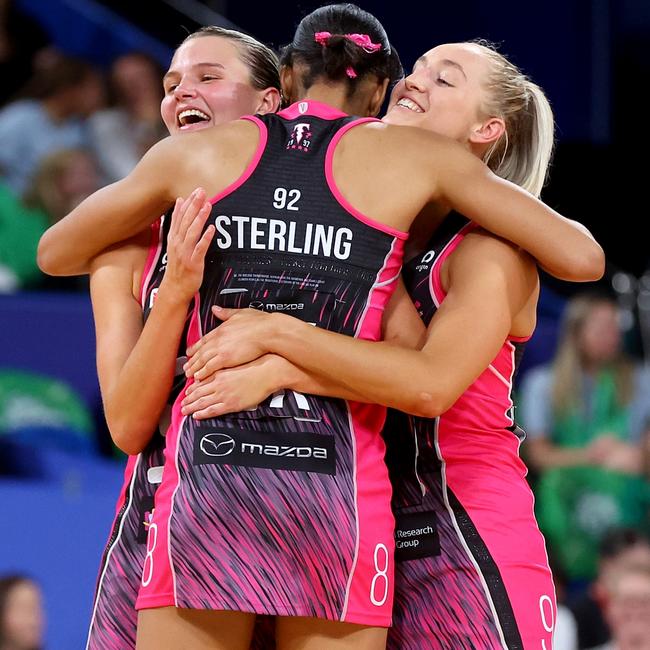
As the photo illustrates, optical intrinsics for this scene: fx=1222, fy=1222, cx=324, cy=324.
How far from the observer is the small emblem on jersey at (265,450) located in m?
2.10

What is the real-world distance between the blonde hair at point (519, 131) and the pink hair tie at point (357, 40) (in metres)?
0.46

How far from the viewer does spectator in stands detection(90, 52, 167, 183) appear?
5.89 meters

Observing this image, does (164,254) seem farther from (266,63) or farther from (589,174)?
(589,174)

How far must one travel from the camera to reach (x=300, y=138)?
87.7 inches

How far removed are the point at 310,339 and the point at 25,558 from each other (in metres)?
2.98

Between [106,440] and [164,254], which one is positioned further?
[106,440]

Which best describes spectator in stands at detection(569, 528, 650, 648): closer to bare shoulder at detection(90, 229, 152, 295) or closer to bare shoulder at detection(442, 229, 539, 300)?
bare shoulder at detection(442, 229, 539, 300)

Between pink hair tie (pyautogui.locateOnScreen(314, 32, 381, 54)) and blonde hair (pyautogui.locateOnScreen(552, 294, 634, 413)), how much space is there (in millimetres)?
3470

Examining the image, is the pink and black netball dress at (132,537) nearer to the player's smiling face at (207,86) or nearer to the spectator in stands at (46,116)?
the player's smiling face at (207,86)

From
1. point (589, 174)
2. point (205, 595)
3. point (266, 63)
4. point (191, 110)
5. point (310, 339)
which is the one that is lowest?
point (205, 595)

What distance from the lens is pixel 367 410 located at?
226 centimetres

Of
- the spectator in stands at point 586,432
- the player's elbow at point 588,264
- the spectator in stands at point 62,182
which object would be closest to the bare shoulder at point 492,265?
the player's elbow at point 588,264

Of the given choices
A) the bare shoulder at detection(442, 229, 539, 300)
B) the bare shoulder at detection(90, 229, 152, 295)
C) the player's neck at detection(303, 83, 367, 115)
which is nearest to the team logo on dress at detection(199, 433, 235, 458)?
the bare shoulder at detection(90, 229, 152, 295)

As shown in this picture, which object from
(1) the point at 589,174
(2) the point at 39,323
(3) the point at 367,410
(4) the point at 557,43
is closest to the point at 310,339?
(3) the point at 367,410
